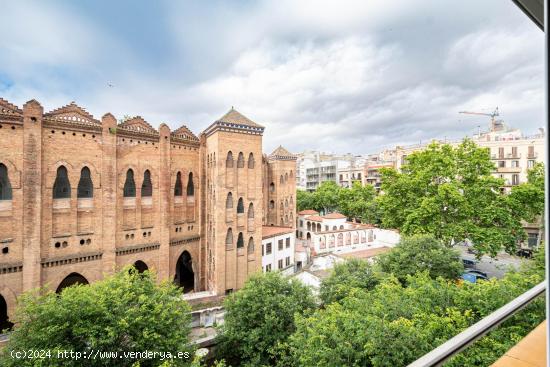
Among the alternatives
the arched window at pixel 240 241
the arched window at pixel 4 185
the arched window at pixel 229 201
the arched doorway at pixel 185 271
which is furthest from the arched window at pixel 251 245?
the arched window at pixel 4 185

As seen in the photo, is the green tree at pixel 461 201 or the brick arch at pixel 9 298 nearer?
the brick arch at pixel 9 298

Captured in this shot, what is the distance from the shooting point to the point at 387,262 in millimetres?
12172

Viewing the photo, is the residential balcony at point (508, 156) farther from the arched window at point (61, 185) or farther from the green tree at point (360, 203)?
the arched window at point (61, 185)

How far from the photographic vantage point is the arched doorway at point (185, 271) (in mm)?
19192

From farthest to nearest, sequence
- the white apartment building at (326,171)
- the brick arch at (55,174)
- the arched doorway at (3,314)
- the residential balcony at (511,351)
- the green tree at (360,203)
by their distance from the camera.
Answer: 1. the white apartment building at (326,171)
2. the green tree at (360,203)
3. the brick arch at (55,174)
4. the arched doorway at (3,314)
5. the residential balcony at (511,351)

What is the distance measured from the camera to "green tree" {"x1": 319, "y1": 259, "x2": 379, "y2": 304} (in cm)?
1033

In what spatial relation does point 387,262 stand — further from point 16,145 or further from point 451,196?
point 16,145

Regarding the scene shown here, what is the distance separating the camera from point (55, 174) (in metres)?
12.8

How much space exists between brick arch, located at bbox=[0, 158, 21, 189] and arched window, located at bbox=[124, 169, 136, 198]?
14.1 ft

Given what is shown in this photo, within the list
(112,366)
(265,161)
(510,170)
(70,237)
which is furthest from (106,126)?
(510,170)

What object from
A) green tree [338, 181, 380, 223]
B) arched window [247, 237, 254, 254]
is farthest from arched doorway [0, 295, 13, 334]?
green tree [338, 181, 380, 223]

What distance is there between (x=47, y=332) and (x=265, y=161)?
21.7 meters

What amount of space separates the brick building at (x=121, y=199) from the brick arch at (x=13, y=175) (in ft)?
0.11

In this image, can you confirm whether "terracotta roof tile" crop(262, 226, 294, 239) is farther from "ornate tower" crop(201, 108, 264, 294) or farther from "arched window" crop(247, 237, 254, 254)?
"ornate tower" crop(201, 108, 264, 294)
